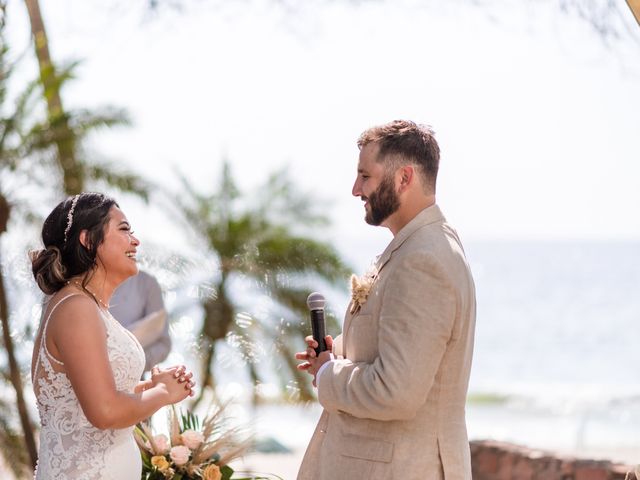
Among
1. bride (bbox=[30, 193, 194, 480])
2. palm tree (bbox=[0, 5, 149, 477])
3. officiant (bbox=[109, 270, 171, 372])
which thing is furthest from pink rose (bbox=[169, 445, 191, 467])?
palm tree (bbox=[0, 5, 149, 477])

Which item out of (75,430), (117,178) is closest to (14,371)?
(117,178)

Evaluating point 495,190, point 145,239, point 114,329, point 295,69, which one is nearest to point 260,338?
point 145,239

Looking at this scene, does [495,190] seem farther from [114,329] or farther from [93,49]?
[114,329]

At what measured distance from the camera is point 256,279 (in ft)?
43.2

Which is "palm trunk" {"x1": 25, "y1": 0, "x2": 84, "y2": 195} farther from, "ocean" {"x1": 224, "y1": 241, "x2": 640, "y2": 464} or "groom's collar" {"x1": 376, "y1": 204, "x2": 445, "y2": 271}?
"groom's collar" {"x1": 376, "y1": 204, "x2": 445, "y2": 271}

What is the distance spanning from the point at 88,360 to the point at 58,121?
8.67 meters

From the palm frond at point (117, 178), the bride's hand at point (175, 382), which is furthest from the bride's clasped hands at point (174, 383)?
the palm frond at point (117, 178)

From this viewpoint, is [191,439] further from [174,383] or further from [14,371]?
[14,371]

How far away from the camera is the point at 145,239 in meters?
12.7

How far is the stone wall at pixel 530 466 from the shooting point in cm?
485

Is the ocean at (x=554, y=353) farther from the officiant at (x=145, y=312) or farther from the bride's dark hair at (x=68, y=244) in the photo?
the bride's dark hair at (x=68, y=244)

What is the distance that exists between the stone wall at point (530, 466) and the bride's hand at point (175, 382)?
2152 mm

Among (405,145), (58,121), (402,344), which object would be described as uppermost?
(58,121)

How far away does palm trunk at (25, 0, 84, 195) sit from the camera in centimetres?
1085
